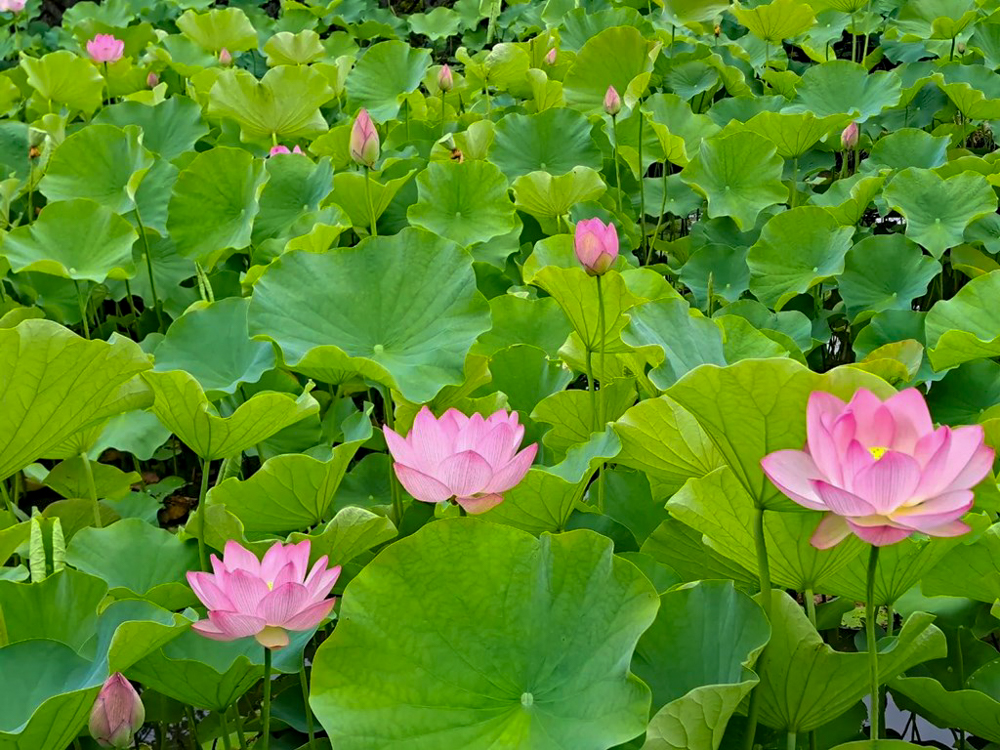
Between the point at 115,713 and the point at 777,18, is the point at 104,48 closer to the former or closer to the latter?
the point at 777,18

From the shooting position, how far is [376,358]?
49.6 inches

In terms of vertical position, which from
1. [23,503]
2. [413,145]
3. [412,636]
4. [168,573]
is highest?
[412,636]

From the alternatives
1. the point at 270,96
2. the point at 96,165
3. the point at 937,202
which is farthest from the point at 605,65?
the point at 96,165

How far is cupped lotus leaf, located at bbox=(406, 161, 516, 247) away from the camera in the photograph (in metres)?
1.78

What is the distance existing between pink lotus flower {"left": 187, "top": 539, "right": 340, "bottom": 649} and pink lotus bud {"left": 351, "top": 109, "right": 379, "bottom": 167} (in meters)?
0.91

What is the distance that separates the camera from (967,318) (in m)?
1.36

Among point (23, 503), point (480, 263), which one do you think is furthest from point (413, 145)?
point (23, 503)

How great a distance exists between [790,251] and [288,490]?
977mm

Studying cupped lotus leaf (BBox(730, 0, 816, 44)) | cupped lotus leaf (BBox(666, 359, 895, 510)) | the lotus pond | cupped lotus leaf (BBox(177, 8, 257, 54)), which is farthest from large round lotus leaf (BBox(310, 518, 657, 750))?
cupped lotus leaf (BBox(177, 8, 257, 54))

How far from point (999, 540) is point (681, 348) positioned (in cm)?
34

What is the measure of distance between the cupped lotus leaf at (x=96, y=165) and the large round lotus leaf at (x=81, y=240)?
A: 0.81 feet

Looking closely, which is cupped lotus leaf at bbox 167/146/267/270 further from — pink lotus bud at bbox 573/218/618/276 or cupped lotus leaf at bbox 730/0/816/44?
cupped lotus leaf at bbox 730/0/816/44

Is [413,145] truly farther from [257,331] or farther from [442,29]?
[442,29]

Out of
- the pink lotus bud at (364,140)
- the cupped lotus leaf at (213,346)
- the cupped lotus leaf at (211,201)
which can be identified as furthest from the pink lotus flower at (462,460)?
the cupped lotus leaf at (211,201)
